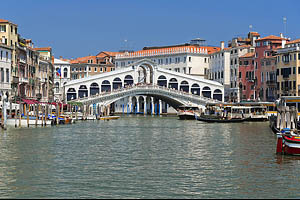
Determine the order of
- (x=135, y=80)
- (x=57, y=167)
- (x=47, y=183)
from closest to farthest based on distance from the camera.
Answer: (x=47, y=183) < (x=57, y=167) < (x=135, y=80)

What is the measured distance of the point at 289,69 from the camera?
217ft

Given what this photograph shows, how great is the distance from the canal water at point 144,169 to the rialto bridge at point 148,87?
40755 millimetres

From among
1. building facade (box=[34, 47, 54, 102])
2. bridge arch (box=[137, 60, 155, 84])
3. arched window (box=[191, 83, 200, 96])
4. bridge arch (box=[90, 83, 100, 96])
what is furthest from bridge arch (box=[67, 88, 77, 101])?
arched window (box=[191, 83, 200, 96])

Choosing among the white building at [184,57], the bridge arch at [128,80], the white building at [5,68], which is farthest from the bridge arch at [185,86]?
the white building at [5,68]

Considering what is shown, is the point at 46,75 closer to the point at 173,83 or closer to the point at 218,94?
the point at 173,83

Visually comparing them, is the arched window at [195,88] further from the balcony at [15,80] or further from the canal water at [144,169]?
the canal water at [144,169]

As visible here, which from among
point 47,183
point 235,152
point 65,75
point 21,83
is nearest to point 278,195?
point 47,183

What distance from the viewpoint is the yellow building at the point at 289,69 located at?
212ft

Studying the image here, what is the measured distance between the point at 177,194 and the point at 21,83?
135 ft

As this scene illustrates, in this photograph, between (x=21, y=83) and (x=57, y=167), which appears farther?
(x=21, y=83)

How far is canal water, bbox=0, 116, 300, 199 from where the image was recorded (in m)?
17.0

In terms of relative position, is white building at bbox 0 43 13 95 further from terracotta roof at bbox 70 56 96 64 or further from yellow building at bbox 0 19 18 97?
terracotta roof at bbox 70 56 96 64

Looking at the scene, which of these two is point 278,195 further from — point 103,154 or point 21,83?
point 21,83

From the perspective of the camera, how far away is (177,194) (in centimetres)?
1662
